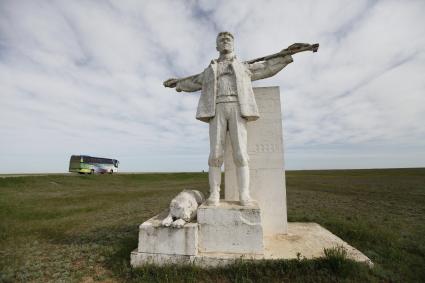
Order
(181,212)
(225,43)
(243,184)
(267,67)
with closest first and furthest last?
(181,212) → (243,184) → (225,43) → (267,67)

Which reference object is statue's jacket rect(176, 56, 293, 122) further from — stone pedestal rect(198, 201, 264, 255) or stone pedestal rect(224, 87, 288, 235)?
stone pedestal rect(198, 201, 264, 255)

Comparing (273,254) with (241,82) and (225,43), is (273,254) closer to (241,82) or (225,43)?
(241,82)

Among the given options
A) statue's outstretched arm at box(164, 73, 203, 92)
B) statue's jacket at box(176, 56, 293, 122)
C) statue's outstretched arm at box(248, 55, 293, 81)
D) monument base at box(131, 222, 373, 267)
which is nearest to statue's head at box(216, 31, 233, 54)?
statue's jacket at box(176, 56, 293, 122)

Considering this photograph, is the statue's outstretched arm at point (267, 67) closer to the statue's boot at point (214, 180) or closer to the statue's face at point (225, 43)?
the statue's face at point (225, 43)

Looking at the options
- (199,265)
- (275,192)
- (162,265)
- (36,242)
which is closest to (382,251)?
(275,192)

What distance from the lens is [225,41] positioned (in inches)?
197

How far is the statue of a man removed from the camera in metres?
4.64

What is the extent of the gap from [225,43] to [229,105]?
51.4 inches

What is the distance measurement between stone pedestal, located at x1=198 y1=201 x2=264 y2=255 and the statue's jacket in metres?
1.72

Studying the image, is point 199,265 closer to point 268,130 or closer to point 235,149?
point 235,149

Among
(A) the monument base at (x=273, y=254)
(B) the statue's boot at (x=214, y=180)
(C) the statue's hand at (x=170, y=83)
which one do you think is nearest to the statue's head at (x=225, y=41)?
(C) the statue's hand at (x=170, y=83)

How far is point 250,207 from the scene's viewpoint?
4.21 metres

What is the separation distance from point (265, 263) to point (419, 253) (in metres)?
3.47

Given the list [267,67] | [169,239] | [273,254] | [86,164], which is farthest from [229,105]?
[86,164]
